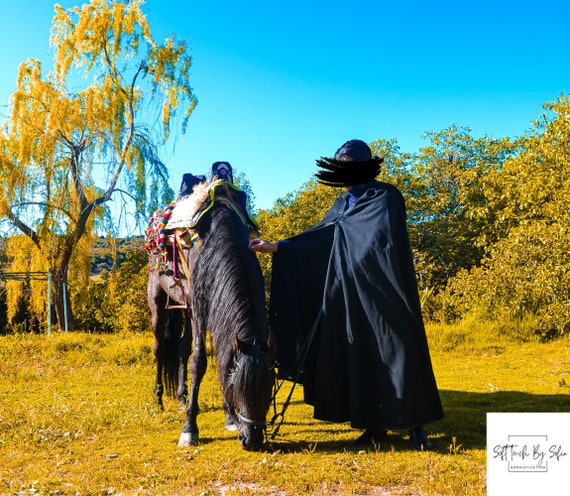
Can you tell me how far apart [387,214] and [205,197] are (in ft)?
5.20

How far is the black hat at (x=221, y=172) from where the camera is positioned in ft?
14.6

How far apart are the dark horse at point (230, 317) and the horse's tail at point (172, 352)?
0.98 metres

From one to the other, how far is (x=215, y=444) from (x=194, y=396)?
0.40 m

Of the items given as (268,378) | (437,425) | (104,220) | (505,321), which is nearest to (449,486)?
(268,378)

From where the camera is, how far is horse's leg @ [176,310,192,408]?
5.31 metres

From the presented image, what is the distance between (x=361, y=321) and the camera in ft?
12.0

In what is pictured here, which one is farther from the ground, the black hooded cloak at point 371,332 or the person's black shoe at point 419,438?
the black hooded cloak at point 371,332

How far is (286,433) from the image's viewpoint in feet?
13.5

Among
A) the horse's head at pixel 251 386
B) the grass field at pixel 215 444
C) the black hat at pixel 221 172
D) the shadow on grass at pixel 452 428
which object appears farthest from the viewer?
the black hat at pixel 221 172

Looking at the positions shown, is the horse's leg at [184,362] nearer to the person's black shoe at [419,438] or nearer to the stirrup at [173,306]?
the stirrup at [173,306]

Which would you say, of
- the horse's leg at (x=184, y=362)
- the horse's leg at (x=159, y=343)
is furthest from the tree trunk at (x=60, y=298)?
the horse's leg at (x=184, y=362)

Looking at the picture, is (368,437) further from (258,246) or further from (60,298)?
(60,298)

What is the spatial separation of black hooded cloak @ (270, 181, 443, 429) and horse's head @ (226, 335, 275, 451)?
635 mm
